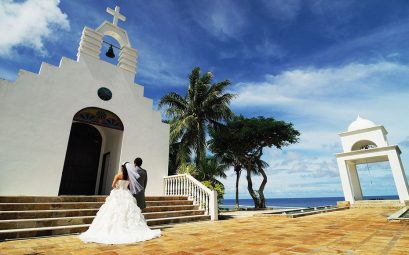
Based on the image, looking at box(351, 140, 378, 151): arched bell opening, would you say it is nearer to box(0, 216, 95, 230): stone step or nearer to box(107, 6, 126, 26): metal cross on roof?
box(107, 6, 126, 26): metal cross on roof

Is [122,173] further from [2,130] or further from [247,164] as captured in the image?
[247,164]

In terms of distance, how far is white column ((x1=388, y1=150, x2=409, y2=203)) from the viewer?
14.1m

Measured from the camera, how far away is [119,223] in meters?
4.75

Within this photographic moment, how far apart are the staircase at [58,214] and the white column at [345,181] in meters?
12.2

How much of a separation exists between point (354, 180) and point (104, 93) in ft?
57.6

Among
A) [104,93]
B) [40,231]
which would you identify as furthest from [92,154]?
[40,231]

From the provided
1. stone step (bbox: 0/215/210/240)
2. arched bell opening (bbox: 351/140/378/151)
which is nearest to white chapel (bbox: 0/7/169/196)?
stone step (bbox: 0/215/210/240)

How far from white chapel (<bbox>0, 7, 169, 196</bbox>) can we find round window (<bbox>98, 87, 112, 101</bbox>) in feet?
0.14

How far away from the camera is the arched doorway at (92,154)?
389 inches

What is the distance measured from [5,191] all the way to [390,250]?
952 cm

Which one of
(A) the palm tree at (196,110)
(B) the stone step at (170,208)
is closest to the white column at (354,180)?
(A) the palm tree at (196,110)

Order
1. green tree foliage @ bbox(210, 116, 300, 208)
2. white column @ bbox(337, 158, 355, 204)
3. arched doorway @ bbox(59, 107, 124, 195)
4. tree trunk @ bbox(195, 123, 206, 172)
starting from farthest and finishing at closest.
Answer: green tree foliage @ bbox(210, 116, 300, 208) → tree trunk @ bbox(195, 123, 206, 172) → white column @ bbox(337, 158, 355, 204) → arched doorway @ bbox(59, 107, 124, 195)

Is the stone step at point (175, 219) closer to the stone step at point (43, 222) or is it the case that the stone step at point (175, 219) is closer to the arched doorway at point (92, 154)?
the stone step at point (43, 222)

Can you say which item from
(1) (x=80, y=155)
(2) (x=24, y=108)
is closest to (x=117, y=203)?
(2) (x=24, y=108)
